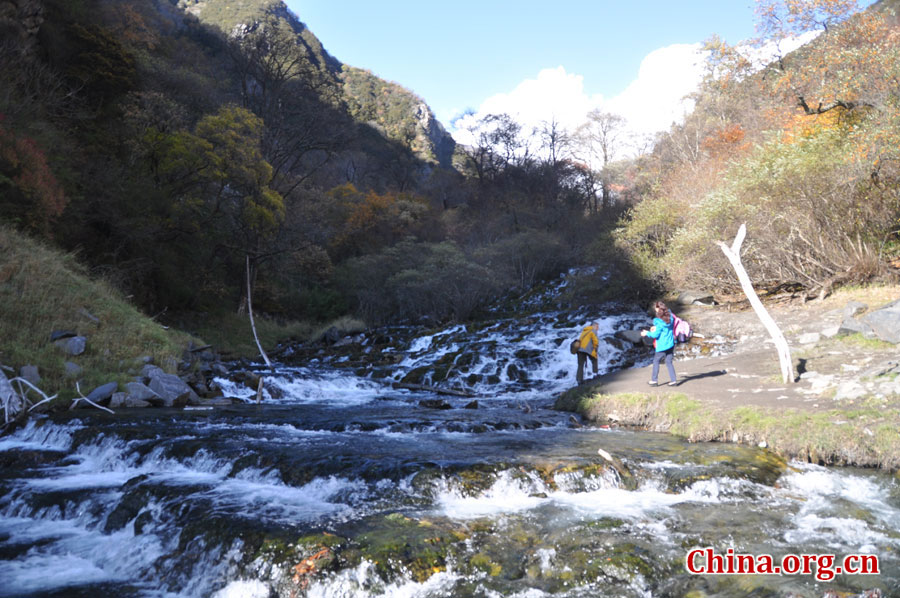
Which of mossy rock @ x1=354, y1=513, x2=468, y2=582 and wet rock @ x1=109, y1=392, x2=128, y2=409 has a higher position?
mossy rock @ x1=354, y1=513, x2=468, y2=582

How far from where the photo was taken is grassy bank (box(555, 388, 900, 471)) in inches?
274

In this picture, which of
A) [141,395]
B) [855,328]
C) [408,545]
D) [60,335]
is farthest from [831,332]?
[60,335]

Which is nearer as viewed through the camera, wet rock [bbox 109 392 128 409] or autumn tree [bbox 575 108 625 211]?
wet rock [bbox 109 392 128 409]

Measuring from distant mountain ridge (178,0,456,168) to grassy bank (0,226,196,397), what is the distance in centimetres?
5530

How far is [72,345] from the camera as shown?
40.6ft

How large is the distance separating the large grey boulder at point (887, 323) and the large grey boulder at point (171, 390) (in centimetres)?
1500

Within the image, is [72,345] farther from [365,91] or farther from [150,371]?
[365,91]

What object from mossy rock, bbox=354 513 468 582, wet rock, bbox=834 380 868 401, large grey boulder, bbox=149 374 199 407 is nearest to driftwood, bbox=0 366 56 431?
large grey boulder, bbox=149 374 199 407

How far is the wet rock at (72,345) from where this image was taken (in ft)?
40.3

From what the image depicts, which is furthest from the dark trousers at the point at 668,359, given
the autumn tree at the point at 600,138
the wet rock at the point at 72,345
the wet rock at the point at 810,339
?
the autumn tree at the point at 600,138

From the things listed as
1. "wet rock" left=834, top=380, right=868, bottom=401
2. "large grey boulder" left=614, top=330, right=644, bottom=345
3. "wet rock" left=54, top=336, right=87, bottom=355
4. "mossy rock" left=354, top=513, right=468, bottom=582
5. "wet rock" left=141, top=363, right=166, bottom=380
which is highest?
"wet rock" left=834, top=380, right=868, bottom=401

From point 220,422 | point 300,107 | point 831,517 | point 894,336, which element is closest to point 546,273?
point 300,107

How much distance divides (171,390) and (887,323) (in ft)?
50.7

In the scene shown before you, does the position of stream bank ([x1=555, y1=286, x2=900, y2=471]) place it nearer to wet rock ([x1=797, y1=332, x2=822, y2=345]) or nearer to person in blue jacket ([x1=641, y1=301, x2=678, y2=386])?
wet rock ([x1=797, y1=332, x2=822, y2=345])
